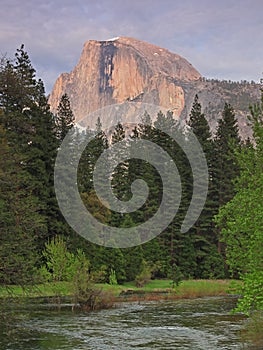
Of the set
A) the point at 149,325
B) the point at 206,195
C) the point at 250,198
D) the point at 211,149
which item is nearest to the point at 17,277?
the point at 149,325

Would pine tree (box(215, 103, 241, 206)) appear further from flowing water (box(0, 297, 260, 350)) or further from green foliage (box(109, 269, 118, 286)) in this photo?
flowing water (box(0, 297, 260, 350))

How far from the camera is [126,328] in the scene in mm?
27516

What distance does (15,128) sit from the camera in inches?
2004

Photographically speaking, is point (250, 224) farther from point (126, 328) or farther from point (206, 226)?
point (206, 226)

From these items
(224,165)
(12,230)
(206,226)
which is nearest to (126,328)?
(12,230)

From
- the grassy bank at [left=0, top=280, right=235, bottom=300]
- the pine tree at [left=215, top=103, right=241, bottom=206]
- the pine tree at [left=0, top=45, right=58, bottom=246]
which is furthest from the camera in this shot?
the pine tree at [left=215, top=103, right=241, bottom=206]

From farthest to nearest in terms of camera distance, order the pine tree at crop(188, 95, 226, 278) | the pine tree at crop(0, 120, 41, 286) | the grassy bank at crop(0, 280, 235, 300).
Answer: the pine tree at crop(188, 95, 226, 278)
the grassy bank at crop(0, 280, 235, 300)
the pine tree at crop(0, 120, 41, 286)

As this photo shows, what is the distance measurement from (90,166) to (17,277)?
59835 millimetres

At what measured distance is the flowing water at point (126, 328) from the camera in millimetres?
22781

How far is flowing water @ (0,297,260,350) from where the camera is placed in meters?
22.8

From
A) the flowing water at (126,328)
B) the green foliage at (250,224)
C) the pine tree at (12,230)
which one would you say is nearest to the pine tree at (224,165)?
the flowing water at (126,328)

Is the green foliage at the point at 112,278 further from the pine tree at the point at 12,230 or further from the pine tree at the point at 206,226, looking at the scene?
the pine tree at the point at 12,230

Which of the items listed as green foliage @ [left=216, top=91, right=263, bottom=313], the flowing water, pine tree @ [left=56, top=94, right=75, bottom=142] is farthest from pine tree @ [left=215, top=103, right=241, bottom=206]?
green foliage @ [left=216, top=91, right=263, bottom=313]

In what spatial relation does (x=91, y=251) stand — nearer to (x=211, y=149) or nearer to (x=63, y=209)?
(x=63, y=209)
